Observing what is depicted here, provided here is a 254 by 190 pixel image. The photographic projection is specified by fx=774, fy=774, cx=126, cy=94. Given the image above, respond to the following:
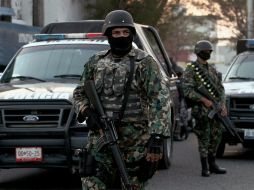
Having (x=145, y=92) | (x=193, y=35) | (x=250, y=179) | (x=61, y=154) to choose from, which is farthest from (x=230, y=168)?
(x=193, y=35)

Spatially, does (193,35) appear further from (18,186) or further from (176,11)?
(18,186)

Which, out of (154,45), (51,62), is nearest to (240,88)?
(154,45)

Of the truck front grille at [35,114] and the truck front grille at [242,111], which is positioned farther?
the truck front grille at [242,111]

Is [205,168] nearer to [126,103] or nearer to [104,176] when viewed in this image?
[104,176]

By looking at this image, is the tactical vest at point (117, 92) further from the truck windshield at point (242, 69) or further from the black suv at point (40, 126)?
the truck windshield at point (242, 69)

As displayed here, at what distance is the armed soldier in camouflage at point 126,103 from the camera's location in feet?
18.3

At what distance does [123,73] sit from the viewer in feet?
18.4

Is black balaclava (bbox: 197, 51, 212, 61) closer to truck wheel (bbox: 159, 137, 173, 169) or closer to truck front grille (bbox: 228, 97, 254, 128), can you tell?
truck wheel (bbox: 159, 137, 173, 169)

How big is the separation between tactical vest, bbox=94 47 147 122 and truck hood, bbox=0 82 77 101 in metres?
2.86

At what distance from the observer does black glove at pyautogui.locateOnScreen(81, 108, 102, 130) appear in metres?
5.55

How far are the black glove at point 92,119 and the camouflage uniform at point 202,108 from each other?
4.64m

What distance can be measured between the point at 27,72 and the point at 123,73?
14.2ft

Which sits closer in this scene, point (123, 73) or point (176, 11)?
point (123, 73)

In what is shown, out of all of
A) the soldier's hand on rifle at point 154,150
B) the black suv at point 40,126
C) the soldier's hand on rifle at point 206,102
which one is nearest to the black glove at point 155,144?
the soldier's hand on rifle at point 154,150
